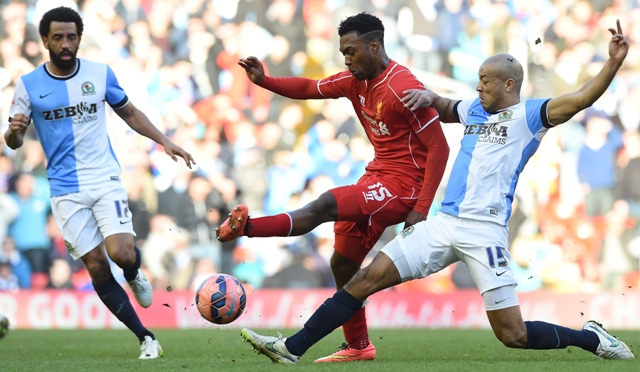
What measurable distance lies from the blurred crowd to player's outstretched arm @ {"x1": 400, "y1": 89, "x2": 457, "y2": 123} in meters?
6.71

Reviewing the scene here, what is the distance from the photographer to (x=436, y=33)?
549 inches

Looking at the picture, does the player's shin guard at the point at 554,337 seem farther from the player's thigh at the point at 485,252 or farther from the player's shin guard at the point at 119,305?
the player's shin guard at the point at 119,305

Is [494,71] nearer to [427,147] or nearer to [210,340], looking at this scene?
[427,147]

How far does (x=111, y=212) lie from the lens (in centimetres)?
709

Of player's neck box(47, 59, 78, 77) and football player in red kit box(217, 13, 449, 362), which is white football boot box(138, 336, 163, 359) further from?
player's neck box(47, 59, 78, 77)

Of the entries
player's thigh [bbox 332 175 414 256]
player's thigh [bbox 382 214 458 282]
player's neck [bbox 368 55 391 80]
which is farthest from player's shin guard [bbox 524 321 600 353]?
player's neck [bbox 368 55 391 80]

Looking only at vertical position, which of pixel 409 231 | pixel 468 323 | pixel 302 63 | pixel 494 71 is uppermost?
pixel 302 63

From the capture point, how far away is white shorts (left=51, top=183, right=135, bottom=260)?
706cm

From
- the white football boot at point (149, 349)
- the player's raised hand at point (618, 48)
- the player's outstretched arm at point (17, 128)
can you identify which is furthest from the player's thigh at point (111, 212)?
the player's raised hand at point (618, 48)

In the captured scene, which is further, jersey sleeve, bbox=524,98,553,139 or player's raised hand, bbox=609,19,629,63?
jersey sleeve, bbox=524,98,553,139

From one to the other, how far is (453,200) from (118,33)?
941cm

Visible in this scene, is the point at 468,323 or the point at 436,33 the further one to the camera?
the point at 436,33

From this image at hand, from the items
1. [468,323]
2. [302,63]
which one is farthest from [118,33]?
[468,323]

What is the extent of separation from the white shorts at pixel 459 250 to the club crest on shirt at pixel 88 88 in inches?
116
